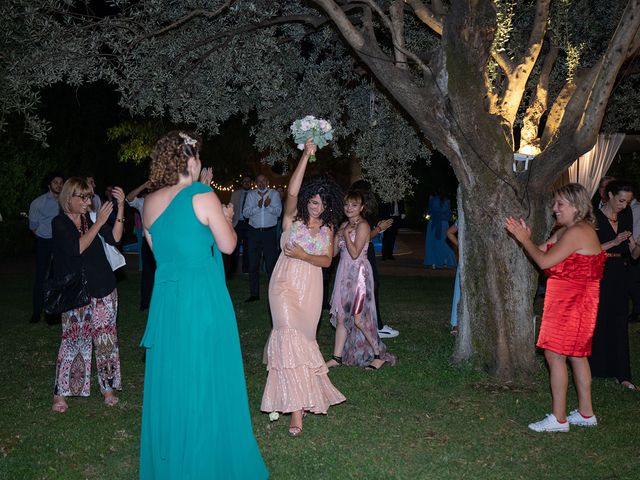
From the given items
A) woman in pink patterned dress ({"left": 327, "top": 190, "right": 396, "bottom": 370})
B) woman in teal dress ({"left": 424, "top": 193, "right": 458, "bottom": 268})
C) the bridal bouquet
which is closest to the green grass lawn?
woman in pink patterned dress ({"left": 327, "top": 190, "right": 396, "bottom": 370})

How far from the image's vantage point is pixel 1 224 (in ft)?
73.2

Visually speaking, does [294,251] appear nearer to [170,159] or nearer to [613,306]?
[170,159]

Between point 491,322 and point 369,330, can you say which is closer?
point 491,322

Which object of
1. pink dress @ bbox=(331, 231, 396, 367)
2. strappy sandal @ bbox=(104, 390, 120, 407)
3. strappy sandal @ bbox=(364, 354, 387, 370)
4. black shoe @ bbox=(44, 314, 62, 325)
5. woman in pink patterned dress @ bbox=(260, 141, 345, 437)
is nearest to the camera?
woman in pink patterned dress @ bbox=(260, 141, 345, 437)

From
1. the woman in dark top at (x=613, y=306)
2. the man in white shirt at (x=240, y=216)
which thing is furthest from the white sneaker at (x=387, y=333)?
the man in white shirt at (x=240, y=216)

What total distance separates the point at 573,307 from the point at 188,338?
124 inches

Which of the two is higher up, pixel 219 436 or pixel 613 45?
pixel 613 45

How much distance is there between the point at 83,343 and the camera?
22.7 ft

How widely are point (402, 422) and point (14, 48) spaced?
591 centimetres

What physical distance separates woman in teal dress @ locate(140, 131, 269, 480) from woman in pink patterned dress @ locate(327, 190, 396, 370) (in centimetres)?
365

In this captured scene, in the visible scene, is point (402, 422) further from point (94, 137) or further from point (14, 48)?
point (94, 137)

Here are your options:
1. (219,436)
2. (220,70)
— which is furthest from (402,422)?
(220,70)

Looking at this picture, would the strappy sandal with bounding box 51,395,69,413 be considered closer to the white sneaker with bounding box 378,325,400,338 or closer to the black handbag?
the black handbag

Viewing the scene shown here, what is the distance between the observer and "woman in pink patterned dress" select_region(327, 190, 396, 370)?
845cm
